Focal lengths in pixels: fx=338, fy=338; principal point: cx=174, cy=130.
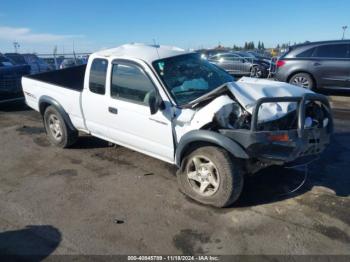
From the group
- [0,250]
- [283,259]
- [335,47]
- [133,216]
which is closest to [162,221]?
[133,216]

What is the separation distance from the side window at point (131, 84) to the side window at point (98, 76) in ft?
0.77

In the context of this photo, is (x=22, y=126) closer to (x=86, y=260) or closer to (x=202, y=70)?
(x=202, y=70)

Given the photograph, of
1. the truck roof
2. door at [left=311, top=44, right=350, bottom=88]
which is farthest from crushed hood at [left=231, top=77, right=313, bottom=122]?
door at [left=311, top=44, right=350, bottom=88]

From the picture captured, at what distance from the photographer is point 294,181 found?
14.9ft

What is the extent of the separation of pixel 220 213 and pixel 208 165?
557mm

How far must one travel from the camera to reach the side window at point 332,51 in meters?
10.2

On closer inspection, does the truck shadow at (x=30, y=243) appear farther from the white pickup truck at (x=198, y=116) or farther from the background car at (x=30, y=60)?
the background car at (x=30, y=60)

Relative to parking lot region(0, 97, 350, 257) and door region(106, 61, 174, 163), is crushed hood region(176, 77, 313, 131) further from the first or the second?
parking lot region(0, 97, 350, 257)

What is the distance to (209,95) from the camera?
394 centimetres

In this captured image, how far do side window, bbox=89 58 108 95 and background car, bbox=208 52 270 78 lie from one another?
13.7 meters

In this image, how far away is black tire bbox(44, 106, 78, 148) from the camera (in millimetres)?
5953

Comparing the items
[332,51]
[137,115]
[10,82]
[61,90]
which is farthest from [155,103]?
[332,51]

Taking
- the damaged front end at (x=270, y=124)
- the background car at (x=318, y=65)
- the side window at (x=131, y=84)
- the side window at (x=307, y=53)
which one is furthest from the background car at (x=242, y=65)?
the damaged front end at (x=270, y=124)

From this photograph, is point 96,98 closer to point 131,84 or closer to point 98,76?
point 98,76
